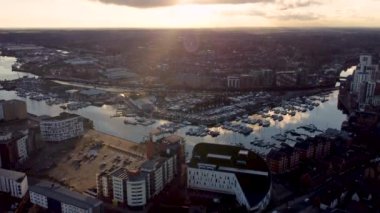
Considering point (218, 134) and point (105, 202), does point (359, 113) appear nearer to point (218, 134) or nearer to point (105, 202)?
A: point (218, 134)

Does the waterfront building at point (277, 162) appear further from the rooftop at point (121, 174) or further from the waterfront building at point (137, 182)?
the rooftop at point (121, 174)

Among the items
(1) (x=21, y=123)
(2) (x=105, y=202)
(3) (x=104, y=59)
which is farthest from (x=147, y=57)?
(2) (x=105, y=202)

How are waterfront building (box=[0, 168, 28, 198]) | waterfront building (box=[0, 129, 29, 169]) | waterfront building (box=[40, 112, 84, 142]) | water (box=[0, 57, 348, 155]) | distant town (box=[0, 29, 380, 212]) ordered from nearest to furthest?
distant town (box=[0, 29, 380, 212])
waterfront building (box=[0, 168, 28, 198])
waterfront building (box=[0, 129, 29, 169])
waterfront building (box=[40, 112, 84, 142])
water (box=[0, 57, 348, 155])

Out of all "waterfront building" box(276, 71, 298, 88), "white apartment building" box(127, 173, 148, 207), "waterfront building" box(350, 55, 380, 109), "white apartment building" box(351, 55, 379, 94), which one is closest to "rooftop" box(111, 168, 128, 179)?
"white apartment building" box(127, 173, 148, 207)

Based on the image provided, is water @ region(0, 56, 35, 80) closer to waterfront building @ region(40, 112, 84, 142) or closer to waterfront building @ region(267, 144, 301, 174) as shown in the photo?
waterfront building @ region(40, 112, 84, 142)

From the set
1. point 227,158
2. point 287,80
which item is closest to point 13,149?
point 227,158

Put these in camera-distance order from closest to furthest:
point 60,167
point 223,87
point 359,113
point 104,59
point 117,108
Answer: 1. point 60,167
2. point 359,113
3. point 117,108
4. point 223,87
5. point 104,59

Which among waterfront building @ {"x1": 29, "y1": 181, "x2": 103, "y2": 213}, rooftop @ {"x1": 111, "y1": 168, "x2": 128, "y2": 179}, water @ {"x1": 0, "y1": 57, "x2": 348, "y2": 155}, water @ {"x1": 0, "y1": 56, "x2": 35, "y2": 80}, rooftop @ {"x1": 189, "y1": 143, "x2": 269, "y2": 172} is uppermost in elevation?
→ rooftop @ {"x1": 189, "y1": 143, "x2": 269, "y2": 172}
